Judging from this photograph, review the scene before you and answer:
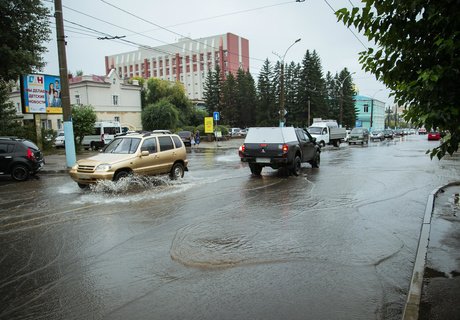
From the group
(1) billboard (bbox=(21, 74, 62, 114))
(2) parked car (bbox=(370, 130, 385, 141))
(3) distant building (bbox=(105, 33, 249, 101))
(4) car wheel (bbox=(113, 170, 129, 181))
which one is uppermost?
(3) distant building (bbox=(105, 33, 249, 101))

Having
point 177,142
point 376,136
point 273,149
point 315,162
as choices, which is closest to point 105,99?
point 376,136

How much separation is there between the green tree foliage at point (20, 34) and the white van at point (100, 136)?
1295cm

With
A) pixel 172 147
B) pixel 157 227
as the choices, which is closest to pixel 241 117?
pixel 172 147

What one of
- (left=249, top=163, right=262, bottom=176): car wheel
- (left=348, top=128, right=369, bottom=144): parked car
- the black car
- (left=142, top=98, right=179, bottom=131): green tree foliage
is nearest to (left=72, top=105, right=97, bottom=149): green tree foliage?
the black car

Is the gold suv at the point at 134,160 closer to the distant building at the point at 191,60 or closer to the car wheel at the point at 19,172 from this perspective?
the car wheel at the point at 19,172

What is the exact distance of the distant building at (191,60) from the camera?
110694 millimetres

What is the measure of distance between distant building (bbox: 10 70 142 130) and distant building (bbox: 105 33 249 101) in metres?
46.4

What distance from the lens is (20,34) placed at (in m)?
22.0

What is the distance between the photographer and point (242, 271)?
5074 millimetres

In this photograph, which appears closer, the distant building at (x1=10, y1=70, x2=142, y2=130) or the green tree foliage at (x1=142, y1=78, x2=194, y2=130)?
the distant building at (x1=10, y1=70, x2=142, y2=130)

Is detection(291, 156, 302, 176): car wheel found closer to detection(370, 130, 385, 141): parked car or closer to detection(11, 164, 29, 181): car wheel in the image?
detection(11, 164, 29, 181): car wheel

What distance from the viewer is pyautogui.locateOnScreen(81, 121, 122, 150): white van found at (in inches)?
1411

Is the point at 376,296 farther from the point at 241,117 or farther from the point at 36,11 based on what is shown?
the point at 241,117

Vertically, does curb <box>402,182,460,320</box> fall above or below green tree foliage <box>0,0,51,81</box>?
below
